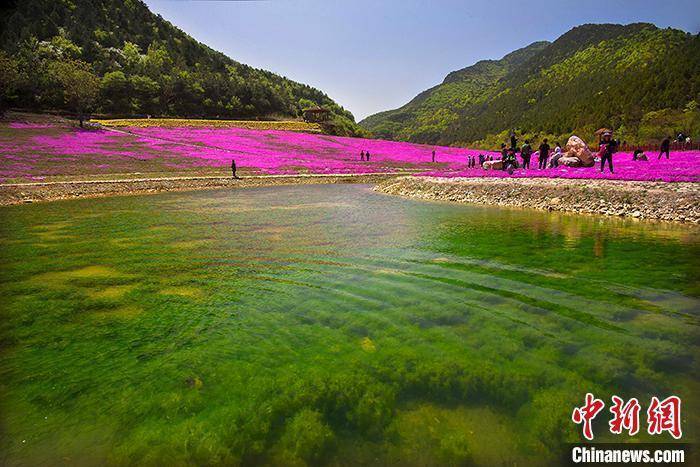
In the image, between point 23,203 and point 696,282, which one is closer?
point 696,282

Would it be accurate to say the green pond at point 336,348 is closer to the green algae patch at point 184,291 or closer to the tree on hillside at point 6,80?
the green algae patch at point 184,291

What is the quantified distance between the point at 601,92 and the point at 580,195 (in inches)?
4596

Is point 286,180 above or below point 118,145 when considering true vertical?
below

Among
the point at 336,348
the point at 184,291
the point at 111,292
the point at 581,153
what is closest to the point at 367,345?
the point at 336,348

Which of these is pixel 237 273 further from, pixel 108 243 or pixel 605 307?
pixel 605 307

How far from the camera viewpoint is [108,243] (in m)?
13.3

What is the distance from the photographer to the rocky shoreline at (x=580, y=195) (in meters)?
16.8

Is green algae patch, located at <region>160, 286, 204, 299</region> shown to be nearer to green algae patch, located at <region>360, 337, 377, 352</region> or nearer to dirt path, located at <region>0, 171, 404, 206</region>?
green algae patch, located at <region>360, 337, 377, 352</region>

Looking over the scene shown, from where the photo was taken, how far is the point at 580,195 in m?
20.5

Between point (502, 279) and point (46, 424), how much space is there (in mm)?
8518

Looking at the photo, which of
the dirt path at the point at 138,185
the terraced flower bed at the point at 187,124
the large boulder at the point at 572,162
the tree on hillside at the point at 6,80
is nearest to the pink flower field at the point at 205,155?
the large boulder at the point at 572,162

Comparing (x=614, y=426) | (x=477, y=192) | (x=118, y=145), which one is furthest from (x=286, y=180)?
(x=614, y=426)

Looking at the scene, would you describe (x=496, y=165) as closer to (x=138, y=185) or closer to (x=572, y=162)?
(x=572, y=162)

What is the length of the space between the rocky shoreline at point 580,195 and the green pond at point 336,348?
5745 mm
